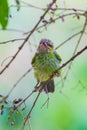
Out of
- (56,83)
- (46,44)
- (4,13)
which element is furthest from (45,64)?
(4,13)

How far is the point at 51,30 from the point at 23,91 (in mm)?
542

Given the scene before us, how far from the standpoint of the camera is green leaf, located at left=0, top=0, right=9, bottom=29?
1090 millimetres

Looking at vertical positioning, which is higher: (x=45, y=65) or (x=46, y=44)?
(x=46, y=44)

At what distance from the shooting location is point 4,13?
3.60 ft

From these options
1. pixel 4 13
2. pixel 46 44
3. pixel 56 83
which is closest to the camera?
pixel 4 13

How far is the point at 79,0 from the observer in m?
2.62

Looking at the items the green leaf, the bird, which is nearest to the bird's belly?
the bird

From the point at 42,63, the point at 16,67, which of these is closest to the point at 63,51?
the point at 16,67

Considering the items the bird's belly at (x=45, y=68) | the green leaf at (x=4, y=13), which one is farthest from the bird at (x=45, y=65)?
the green leaf at (x=4, y=13)

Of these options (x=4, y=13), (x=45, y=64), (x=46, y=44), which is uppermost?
(x=4, y=13)

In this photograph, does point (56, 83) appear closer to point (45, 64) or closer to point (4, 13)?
point (45, 64)

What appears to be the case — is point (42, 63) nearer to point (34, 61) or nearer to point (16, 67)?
point (34, 61)

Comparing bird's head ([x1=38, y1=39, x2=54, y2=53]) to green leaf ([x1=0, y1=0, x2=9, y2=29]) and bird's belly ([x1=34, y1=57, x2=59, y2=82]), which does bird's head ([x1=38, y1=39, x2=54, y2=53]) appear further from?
green leaf ([x1=0, y1=0, x2=9, y2=29])

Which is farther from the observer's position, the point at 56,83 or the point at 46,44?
the point at 56,83
